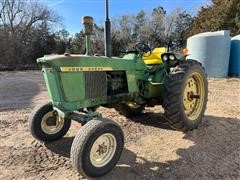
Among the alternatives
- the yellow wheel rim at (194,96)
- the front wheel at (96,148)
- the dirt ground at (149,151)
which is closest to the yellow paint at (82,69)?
the front wheel at (96,148)

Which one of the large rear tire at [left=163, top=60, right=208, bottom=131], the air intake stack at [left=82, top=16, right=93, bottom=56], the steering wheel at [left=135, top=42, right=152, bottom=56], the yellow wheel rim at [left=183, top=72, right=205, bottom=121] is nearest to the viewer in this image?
the air intake stack at [left=82, top=16, right=93, bottom=56]

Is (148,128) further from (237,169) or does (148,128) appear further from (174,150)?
(237,169)

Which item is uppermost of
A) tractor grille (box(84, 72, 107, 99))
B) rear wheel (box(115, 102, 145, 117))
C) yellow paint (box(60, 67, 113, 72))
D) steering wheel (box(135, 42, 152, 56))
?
steering wheel (box(135, 42, 152, 56))

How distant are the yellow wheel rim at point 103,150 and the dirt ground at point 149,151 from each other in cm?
21

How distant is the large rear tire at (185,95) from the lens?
4.01m

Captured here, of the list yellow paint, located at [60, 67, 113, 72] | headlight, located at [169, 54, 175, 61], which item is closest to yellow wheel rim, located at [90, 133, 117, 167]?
yellow paint, located at [60, 67, 113, 72]

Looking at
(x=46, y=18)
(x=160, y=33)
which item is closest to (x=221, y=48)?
(x=160, y=33)

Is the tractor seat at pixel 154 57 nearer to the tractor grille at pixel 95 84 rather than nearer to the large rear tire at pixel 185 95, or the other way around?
the large rear tire at pixel 185 95

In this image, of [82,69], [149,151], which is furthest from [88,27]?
[149,151]

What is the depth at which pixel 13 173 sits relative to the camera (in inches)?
130

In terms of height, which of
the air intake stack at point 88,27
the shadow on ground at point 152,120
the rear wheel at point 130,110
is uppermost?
the air intake stack at point 88,27

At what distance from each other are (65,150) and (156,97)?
1.72 metres

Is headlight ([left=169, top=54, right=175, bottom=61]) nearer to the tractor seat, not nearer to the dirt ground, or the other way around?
the tractor seat

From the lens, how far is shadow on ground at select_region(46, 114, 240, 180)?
3258mm
